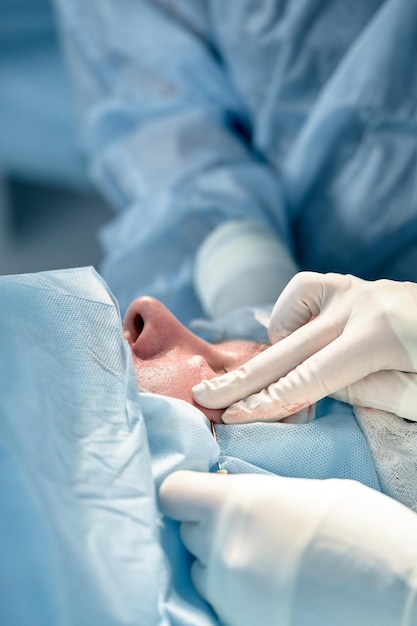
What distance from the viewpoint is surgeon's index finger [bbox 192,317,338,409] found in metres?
0.74

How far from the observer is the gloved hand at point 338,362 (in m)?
0.72

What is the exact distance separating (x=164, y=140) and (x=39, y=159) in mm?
587

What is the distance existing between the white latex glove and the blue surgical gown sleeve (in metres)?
0.63

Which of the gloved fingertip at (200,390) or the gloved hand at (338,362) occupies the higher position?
the gloved hand at (338,362)

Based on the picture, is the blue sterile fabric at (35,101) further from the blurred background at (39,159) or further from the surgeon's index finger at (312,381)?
the surgeon's index finger at (312,381)

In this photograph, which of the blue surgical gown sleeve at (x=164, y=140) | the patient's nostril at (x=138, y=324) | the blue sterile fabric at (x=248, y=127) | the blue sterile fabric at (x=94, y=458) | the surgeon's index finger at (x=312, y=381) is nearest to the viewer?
the blue sterile fabric at (x=94, y=458)

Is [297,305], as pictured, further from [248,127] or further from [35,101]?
[35,101]

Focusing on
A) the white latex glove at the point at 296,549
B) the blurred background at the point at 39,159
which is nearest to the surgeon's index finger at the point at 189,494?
the white latex glove at the point at 296,549

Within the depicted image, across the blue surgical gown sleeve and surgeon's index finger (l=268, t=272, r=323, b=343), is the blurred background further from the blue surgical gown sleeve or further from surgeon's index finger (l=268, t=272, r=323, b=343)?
surgeon's index finger (l=268, t=272, r=323, b=343)

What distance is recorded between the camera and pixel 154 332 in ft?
2.61

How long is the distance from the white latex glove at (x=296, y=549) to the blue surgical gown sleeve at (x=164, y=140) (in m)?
0.63

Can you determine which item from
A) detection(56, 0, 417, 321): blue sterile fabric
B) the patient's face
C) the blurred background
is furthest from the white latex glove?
the blurred background

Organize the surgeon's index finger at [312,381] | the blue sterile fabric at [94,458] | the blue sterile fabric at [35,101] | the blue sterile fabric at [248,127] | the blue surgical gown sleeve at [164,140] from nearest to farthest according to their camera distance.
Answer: the blue sterile fabric at [94,458], the surgeon's index finger at [312,381], the blue sterile fabric at [248,127], the blue surgical gown sleeve at [164,140], the blue sterile fabric at [35,101]

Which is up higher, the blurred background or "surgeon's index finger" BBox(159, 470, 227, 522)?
"surgeon's index finger" BBox(159, 470, 227, 522)
